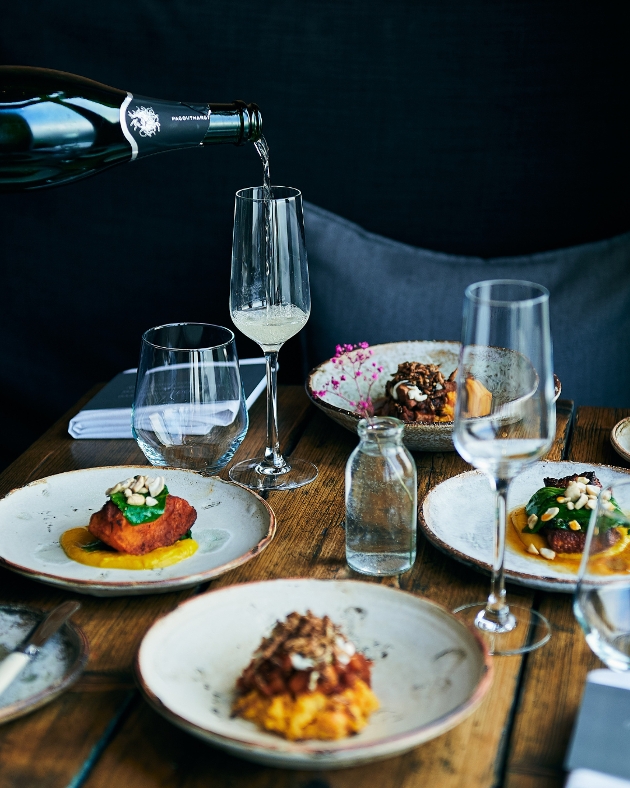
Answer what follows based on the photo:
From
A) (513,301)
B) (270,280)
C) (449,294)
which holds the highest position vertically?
(513,301)

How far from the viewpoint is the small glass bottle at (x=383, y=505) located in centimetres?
95

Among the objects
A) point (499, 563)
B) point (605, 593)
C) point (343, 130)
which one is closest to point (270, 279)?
point (499, 563)

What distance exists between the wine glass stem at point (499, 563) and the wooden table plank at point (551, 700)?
50 millimetres

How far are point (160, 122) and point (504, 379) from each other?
2.14 feet

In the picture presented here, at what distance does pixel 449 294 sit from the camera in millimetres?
1997

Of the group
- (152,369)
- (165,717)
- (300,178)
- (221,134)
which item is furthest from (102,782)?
(300,178)

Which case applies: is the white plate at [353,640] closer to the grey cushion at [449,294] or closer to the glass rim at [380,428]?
the glass rim at [380,428]

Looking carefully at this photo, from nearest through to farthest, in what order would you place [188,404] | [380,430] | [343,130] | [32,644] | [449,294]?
[32,644] → [380,430] → [188,404] → [449,294] → [343,130]

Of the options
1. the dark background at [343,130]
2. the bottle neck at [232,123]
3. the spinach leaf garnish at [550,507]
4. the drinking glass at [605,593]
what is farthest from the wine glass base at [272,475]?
the dark background at [343,130]

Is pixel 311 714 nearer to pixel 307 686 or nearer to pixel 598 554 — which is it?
pixel 307 686

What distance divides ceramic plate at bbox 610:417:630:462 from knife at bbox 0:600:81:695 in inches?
28.4

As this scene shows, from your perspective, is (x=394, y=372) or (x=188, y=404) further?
(x=394, y=372)

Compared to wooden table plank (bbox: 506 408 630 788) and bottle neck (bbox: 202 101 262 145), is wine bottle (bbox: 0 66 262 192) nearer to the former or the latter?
bottle neck (bbox: 202 101 262 145)

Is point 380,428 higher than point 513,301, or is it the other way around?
point 513,301
